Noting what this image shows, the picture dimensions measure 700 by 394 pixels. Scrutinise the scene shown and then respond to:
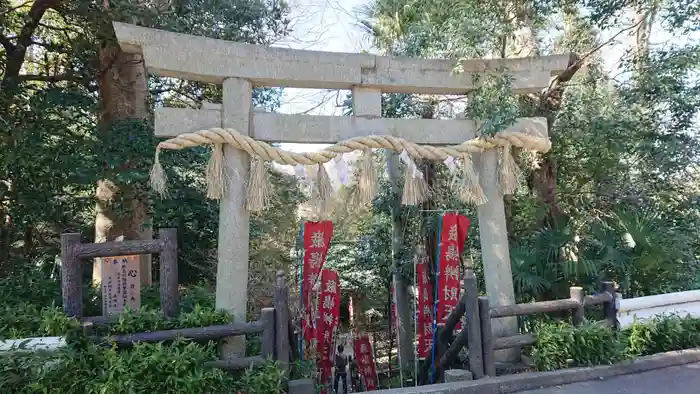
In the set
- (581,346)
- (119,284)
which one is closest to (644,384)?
(581,346)

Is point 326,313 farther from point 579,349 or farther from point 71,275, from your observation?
point 71,275

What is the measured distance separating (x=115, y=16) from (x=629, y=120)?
5836 mm

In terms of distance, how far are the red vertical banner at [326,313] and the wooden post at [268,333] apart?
6.52 ft

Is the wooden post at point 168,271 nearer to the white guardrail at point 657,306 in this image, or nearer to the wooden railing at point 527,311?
the wooden railing at point 527,311

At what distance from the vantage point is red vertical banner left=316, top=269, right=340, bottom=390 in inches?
217

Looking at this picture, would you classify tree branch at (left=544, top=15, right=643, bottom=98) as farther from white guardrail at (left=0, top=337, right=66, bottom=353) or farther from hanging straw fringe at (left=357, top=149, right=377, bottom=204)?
white guardrail at (left=0, top=337, right=66, bottom=353)

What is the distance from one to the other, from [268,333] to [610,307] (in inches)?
123

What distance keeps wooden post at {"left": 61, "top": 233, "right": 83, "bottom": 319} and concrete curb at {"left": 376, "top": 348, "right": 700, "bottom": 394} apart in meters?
2.39

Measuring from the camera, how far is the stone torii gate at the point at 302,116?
3.75 meters

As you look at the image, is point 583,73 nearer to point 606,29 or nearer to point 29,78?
point 606,29

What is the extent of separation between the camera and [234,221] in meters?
3.86

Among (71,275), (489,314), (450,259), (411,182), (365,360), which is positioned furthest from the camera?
(365,360)

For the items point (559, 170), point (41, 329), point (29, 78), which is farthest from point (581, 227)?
point (29, 78)

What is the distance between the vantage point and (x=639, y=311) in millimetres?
4441
